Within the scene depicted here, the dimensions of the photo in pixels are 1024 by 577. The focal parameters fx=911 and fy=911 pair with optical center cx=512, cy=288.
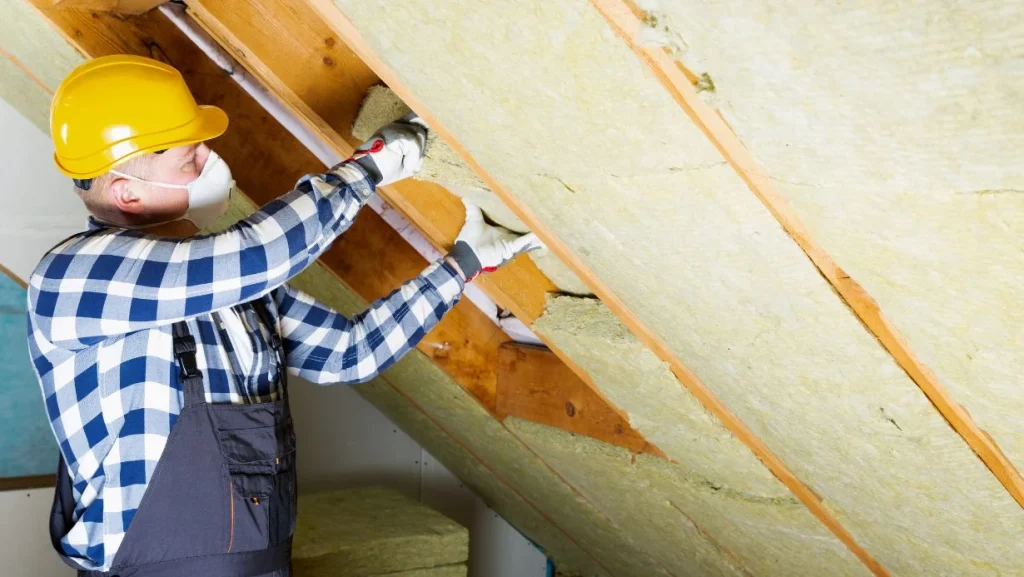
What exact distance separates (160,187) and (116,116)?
0.14 meters

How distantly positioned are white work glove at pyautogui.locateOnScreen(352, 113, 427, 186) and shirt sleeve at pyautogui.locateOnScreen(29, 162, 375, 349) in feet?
0.63

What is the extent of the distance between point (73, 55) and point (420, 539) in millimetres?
1835

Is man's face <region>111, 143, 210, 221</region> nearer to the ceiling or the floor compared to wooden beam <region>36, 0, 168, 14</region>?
nearer to the floor

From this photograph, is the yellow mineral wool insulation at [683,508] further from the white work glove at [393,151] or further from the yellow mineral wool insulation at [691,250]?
the white work glove at [393,151]

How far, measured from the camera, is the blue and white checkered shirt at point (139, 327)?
1.49 meters

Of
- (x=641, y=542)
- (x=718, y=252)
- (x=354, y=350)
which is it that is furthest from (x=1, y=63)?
(x=641, y=542)

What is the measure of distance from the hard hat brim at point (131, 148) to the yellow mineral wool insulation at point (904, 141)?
1.01m

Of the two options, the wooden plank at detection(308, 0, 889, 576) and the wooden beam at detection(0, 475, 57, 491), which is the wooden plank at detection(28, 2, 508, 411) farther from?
the wooden beam at detection(0, 475, 57, 491)

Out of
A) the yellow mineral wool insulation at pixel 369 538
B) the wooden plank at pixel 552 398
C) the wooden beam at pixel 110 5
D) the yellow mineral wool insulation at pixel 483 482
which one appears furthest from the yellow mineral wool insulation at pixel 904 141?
the yellow mineral wool insulation at pixel 483 482

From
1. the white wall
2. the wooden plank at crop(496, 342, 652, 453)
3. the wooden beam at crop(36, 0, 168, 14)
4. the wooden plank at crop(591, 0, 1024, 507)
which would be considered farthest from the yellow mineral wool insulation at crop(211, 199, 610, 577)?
the wooden plank at crop(591, 0, 1024, 507)

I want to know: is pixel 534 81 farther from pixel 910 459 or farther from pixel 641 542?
pixel 641 542

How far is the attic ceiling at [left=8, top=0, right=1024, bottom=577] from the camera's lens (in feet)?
3.10

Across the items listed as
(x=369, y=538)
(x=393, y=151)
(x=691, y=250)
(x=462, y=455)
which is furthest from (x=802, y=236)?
(x=462, y=455)

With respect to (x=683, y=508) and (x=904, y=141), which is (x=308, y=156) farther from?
(x=904, y=141)
